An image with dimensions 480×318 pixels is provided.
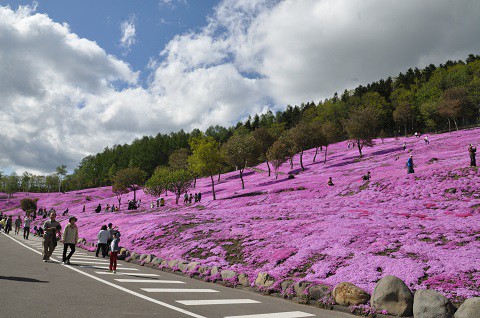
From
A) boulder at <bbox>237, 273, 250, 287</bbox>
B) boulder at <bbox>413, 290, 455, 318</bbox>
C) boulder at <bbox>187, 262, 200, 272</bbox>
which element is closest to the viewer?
boulder at <bbox>413, 290, 455, 318</bbox>

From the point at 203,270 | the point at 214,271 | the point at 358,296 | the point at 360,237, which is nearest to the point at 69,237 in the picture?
the point at 203,270

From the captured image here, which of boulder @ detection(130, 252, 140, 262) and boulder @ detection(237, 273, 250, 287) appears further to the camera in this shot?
boulder @ detection(130, 252, 140, 262)

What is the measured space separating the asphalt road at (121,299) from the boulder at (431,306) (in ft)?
6.42

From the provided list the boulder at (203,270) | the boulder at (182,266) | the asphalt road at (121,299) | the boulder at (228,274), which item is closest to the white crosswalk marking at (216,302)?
the asphalt road at (121,299)

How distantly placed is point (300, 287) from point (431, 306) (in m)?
3.83

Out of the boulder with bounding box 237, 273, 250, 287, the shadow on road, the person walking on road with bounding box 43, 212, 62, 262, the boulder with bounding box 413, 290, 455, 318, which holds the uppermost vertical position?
the person walking on road with bounding box 43, 212, 62, 262

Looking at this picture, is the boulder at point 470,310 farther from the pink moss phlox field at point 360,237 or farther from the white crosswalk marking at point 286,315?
the white crosswalk marking at point 286,315

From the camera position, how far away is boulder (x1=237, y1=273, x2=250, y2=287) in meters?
11.8

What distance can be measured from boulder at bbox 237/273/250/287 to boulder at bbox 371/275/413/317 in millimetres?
4793

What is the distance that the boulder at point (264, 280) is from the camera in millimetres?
11086

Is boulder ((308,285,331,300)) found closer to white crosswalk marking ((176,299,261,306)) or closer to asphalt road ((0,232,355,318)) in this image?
asphalt road ((0,232,355,318))

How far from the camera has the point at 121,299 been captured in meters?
7.98

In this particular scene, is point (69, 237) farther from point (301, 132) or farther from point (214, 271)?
point (301, 132)

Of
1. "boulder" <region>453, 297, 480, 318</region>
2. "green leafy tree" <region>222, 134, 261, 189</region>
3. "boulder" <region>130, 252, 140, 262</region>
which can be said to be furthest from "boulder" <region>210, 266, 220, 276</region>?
"green leafy tree" <region>222, 134, 261, 189</region>
